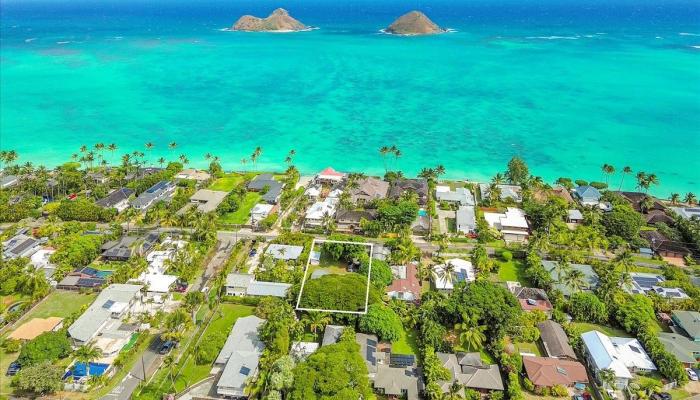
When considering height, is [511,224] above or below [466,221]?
above

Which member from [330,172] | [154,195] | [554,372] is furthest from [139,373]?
[330,172]

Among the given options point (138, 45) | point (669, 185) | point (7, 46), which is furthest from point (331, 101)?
point (7, 46)

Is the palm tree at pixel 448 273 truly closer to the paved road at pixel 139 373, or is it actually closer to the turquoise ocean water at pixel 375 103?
the paved road at pixel 139 373

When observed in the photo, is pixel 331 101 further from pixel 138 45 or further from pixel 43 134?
pixel 138 45

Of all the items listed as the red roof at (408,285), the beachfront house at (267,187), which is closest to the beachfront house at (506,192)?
the red roof at (408,285)

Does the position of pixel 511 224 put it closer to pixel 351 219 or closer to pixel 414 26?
pixel 351 219
